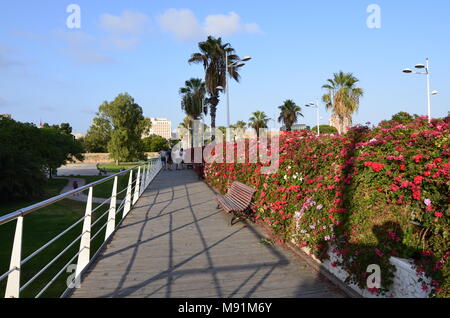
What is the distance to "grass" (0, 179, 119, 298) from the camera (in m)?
7.50

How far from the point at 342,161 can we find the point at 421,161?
1.09 metres

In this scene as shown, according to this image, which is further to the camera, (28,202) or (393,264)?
(28,202)

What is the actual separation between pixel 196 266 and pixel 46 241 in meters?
10.1

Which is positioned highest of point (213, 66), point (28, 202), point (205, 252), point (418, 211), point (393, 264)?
point (213, 66)

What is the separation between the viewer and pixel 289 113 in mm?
59812

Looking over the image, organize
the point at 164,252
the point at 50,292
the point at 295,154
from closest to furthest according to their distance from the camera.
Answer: the point at 164,252 → the point at 295,154 → the point at 50,292

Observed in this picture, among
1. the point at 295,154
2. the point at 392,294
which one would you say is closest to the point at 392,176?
the point at 392,294

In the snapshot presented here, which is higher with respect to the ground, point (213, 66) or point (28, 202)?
point (213, 66)

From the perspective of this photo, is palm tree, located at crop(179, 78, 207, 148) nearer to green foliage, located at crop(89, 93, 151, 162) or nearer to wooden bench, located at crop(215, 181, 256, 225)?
green foliage, located at crop(89, 93, 151, 162)

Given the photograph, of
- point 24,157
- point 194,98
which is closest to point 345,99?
point 194,98

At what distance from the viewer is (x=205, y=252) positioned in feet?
16.2

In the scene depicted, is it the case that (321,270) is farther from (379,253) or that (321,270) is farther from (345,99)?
(345,99)

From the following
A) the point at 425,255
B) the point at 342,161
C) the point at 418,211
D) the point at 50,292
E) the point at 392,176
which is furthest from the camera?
the point at 50,292

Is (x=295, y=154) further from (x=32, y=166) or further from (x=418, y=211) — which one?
(x=32, y=166)
